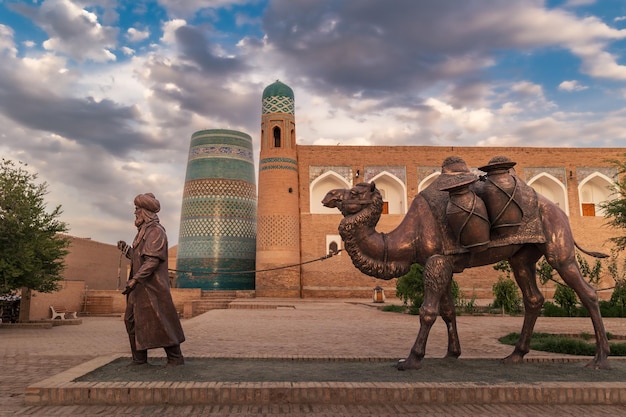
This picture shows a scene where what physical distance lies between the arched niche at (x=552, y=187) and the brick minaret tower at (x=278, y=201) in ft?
36.9

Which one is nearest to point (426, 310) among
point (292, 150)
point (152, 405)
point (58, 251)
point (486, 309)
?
point (152, 405)

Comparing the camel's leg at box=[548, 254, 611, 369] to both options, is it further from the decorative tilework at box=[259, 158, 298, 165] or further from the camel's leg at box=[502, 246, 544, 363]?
the decorative tilework at box=[259, 158, 298, 165]

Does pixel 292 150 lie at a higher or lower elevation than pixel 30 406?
higher

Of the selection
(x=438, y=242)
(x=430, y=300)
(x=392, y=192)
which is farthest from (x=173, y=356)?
(x=392, y=192)

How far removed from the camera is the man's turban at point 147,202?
429cm

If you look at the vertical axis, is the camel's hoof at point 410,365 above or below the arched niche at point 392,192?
below

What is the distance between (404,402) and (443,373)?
0.75 meters

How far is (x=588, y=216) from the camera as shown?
22422 millimetres

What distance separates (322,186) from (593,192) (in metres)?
13.2

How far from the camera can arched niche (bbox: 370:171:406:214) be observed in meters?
22.0

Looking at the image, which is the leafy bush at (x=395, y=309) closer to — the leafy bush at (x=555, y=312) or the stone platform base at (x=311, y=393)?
the leafy bush at (x=555, y=312)

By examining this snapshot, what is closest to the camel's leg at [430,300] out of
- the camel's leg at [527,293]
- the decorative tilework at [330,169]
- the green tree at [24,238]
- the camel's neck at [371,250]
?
the camel's neck at [371,250]

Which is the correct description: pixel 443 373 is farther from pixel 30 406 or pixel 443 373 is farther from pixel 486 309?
pixel 486 309

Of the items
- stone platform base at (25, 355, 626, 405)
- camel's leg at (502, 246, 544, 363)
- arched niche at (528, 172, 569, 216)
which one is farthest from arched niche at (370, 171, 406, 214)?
stone platform base at (25, 355, 626, 405)
